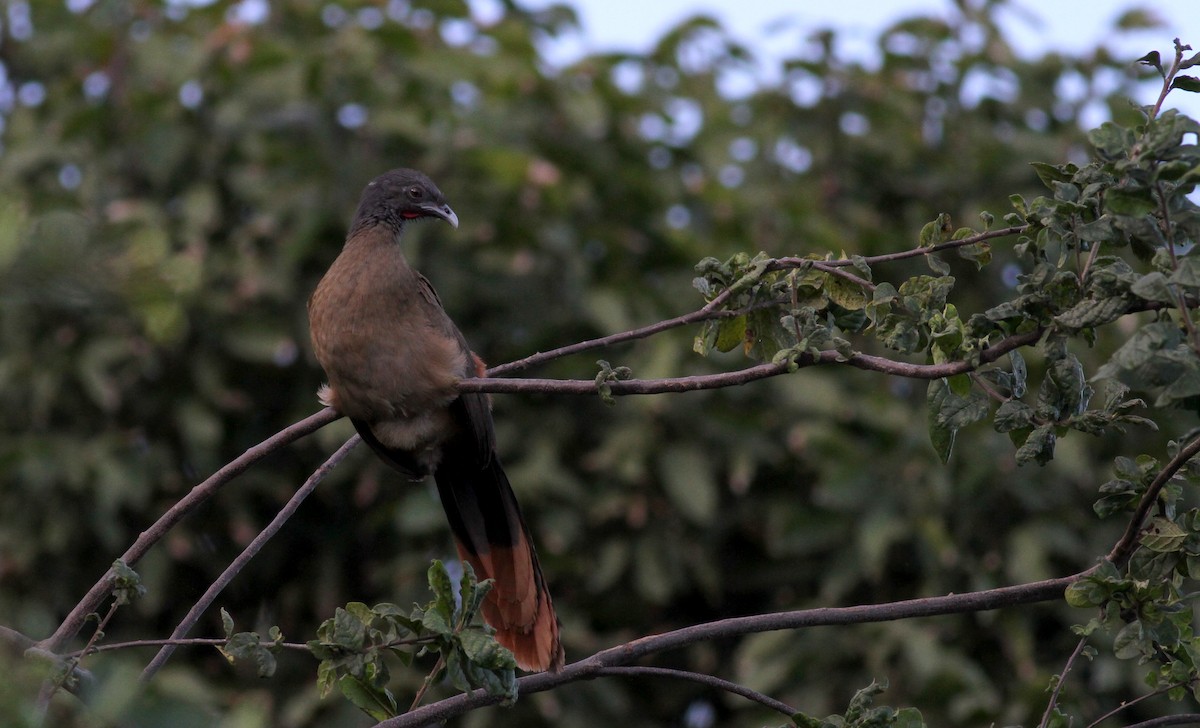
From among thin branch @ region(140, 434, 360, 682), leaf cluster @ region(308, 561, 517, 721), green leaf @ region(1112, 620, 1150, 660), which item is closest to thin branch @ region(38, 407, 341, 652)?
thin branch @ region(140, 434, 360, 682)

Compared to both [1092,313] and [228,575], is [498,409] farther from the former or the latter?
[1092,313]

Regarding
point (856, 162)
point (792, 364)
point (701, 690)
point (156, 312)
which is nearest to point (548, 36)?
point (856, 162)

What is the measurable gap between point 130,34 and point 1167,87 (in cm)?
526

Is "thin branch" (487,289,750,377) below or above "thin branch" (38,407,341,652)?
above

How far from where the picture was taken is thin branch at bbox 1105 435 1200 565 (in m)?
2.24

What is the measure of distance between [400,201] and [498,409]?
155cm

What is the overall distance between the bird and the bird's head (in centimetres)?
7

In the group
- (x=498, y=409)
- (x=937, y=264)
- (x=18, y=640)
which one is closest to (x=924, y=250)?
(x=937, y=264)

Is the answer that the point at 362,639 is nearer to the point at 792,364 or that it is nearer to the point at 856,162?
the point at 792,364

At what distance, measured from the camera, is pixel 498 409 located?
548 centimetres

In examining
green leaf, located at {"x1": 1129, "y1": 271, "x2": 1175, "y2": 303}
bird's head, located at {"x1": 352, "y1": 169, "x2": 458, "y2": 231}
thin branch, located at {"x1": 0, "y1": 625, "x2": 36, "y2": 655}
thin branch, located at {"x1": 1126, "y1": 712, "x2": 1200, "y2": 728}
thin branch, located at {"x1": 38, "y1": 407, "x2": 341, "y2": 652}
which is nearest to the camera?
thin branch, located at {"x1": 0, "y1": 625, "x2": 36, "y2": 655}

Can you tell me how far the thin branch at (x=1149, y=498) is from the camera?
2244 millimetres

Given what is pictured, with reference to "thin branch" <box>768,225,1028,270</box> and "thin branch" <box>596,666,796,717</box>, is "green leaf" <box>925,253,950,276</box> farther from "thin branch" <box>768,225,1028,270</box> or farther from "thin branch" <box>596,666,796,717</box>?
"thin branch" <box>596,666,796,717</box>

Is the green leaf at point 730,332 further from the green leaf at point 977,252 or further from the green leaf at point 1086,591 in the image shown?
the green leaf at point 1086,591
